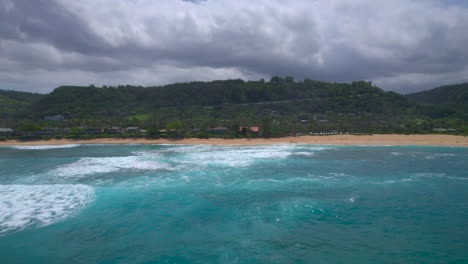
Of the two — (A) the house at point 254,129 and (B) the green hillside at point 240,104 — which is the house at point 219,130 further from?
(A) the house at point 254,129

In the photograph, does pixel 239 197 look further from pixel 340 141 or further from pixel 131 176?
pixel 340 141

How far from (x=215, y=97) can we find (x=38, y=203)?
7298 centimetres

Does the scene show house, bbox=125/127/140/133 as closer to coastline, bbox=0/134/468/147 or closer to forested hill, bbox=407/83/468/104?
coastline, bbox=0/134/468/147

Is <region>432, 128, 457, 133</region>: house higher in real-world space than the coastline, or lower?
higher

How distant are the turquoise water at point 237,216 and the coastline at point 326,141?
1771 cm

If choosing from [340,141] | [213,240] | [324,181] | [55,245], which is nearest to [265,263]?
[213,240]

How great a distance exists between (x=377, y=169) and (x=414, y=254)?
40.5 feet

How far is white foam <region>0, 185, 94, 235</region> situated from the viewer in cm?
995

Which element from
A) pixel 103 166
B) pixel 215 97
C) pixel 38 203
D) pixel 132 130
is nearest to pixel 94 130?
pixel 132 130

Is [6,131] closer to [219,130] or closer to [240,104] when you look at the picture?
[219,130]

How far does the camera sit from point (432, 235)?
339 inches

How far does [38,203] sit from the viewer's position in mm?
11930

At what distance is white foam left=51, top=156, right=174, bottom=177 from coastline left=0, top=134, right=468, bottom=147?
54.9ft

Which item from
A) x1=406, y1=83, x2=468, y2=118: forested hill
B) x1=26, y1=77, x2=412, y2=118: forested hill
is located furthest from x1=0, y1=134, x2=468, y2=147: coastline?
x1=406, y1=83, x2=468, y2=118: forested hill
